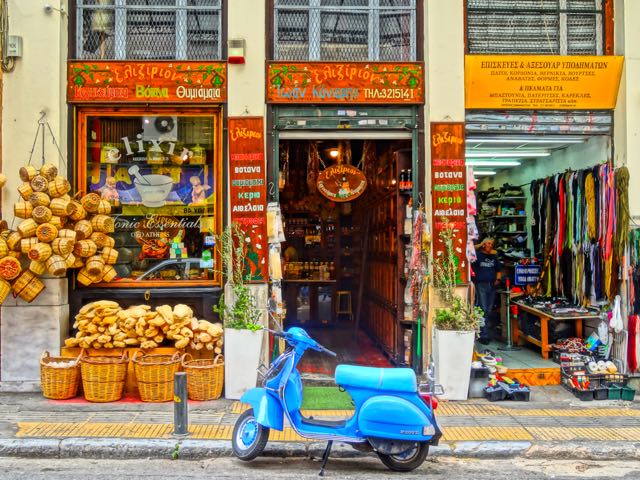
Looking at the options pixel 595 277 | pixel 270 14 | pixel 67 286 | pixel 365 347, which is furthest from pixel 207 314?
pixel 595 277

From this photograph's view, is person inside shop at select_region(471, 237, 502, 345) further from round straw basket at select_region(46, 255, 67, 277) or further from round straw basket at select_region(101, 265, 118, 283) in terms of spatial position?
round straw basket at select_region(46, 255, 67, 277)

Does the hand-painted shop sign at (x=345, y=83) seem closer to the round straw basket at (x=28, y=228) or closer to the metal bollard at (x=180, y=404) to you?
the round straw basket at (x=28, y=228)

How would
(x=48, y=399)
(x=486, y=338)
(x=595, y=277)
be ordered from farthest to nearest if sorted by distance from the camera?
1. (x=486, y=338)
2. (x=595, y=277)
3. (x=48, y=399)

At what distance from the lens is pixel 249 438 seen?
6.31 m

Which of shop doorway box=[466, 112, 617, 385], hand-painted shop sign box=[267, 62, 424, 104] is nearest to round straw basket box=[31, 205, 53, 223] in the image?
hand-painted shop sign box=[267, 62, 424, 104]

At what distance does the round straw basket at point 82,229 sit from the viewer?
8.57 m

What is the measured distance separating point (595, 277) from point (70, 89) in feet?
28.4

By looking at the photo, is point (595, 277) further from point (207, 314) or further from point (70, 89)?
point (70, 89)

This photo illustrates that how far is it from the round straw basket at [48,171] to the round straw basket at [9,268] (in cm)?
123


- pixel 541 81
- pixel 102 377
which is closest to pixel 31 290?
pixel 102 377

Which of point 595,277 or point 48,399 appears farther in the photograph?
point 595,277

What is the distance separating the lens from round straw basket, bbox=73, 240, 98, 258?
8.53 m

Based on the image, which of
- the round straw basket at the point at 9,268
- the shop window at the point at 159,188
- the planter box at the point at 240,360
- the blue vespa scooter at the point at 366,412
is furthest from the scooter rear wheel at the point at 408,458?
the round straw basket at the point at 9,268

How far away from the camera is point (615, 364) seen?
9.09 metres
